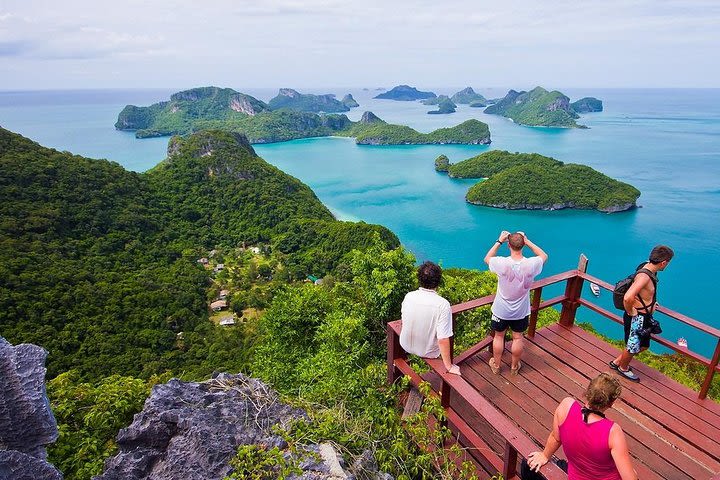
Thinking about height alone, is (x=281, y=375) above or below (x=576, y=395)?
below

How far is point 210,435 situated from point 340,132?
13456 cm

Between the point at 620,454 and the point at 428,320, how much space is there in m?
1.33

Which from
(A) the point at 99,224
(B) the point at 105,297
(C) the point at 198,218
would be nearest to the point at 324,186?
(C) the point at 198,218

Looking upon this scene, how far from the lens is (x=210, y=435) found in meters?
2.66

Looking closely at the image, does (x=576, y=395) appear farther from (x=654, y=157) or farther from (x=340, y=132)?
(x=340, y=132)

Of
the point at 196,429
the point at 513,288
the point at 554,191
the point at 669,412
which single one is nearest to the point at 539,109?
the point at 554,191

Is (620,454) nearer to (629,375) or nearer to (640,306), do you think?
(640,306)

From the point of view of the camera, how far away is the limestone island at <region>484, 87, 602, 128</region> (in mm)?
131625

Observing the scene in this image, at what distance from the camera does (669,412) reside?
342cm

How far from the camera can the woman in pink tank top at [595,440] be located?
6.59 ft

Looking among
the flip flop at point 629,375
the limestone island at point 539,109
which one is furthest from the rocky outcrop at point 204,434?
the limestone island at point 539,109

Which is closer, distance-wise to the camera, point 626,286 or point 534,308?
point 626,286

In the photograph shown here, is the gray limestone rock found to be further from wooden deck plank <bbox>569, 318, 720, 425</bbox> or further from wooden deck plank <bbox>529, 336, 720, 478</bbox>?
wooden deck plank <bbox>569, 318, 720, 425</bbox>

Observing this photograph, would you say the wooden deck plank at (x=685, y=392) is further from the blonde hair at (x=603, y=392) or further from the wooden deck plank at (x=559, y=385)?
the blonde hair at (x=603, y=392)
